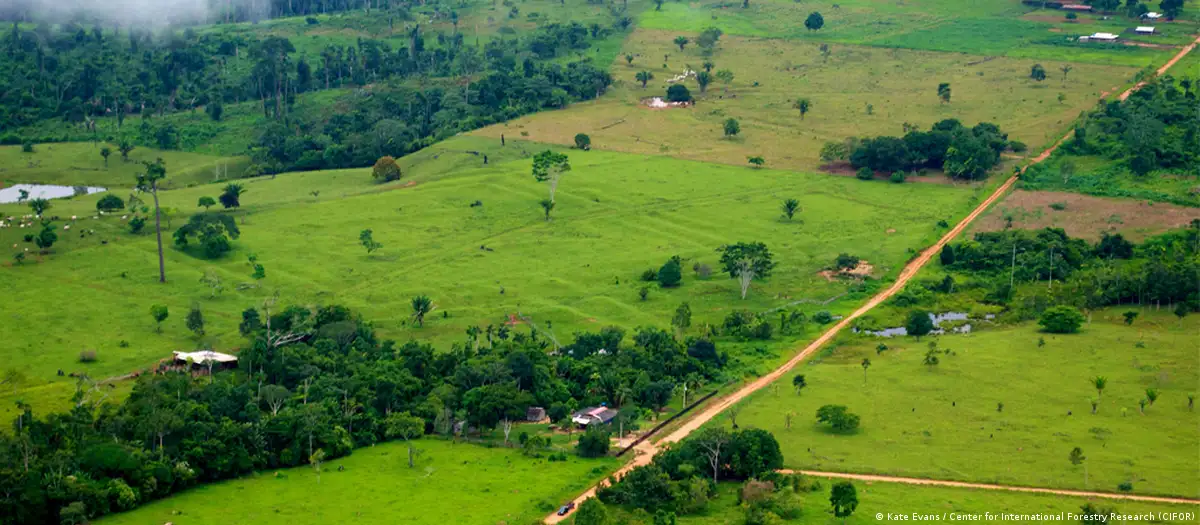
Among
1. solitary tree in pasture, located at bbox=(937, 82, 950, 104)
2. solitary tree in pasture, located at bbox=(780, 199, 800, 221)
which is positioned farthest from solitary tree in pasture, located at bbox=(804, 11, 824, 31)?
solitary tree in pasture, located at bbox=(780, 199, 800, 221)

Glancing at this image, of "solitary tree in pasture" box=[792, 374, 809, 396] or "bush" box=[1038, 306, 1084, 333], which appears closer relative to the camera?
"solitary tree in pasture" box=[792, 374, 809, 396]

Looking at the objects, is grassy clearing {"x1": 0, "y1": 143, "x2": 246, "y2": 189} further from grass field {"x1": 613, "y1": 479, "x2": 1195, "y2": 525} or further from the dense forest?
grass field {"x1": 613, "y1": 479, "x2": 1195, "y2": 525}

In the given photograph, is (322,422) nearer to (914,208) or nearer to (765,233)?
(765,233)

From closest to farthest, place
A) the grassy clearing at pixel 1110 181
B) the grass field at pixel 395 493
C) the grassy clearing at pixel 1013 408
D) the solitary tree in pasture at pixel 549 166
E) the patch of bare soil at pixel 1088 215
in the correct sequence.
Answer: the grass field at pixel 395 493 < the grassy clearing at pixel 1013 408 < the patch of bare soil at pixel 1088 215 < the grassy clearing at pixel 1110 181 < the solitary tree in pasture at pixel 549 166

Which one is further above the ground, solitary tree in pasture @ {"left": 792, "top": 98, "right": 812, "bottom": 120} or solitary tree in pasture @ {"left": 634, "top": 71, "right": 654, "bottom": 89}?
solitary tree in pasture @ {"left": 634, "top": 71, "right": 654, "bottom": 89}

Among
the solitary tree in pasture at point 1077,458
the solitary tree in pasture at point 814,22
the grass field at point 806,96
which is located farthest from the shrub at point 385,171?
the solitary tree in pasture at point 1077,458

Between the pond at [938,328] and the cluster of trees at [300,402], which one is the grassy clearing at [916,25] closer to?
the pond at [938,328]
